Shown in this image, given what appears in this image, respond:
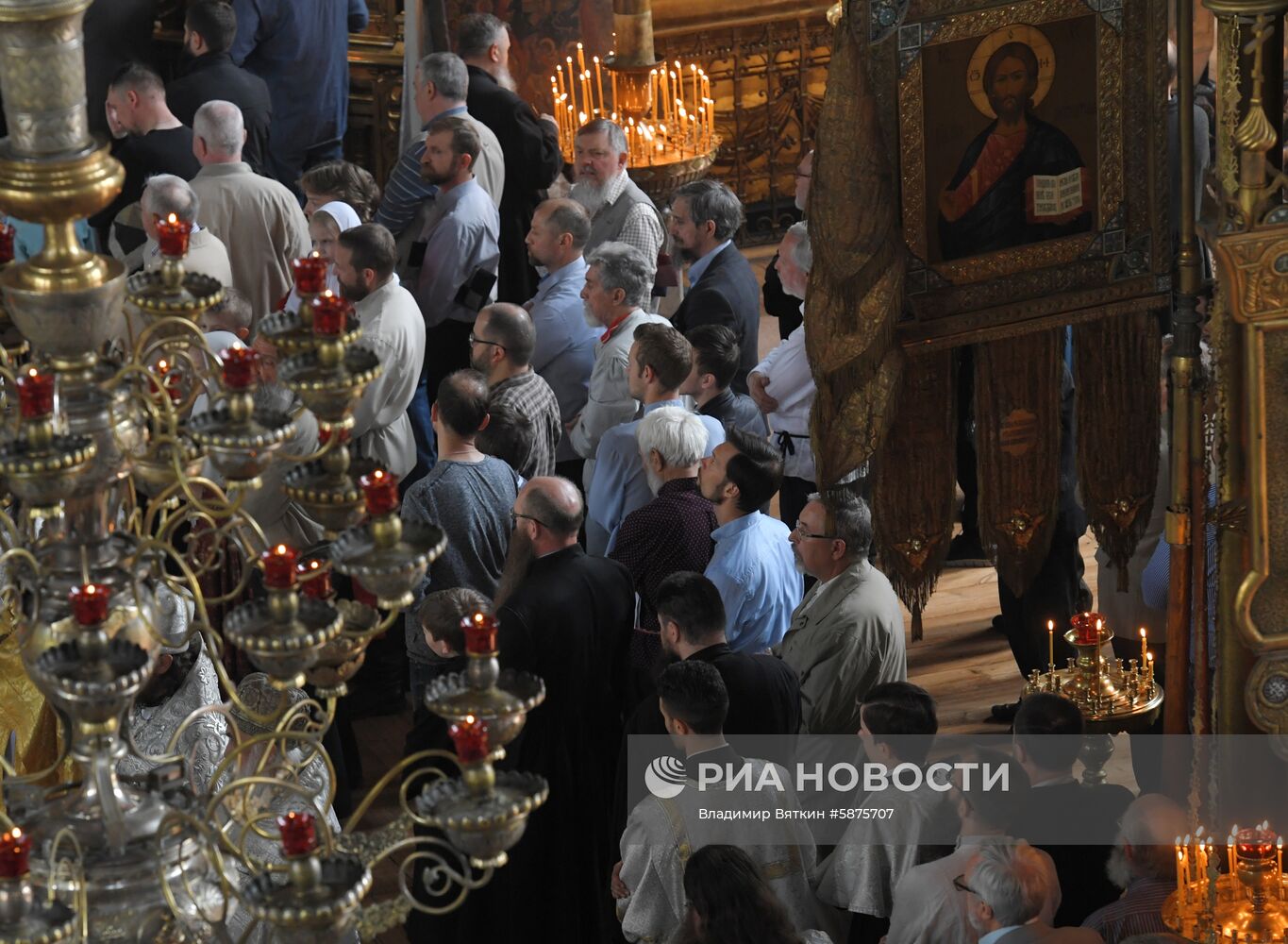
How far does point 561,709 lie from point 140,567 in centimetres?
305

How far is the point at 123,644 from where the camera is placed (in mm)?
2000

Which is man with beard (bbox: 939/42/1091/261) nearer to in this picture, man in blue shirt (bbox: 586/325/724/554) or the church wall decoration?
the church wall decoration

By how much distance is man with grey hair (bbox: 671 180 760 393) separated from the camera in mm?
7387

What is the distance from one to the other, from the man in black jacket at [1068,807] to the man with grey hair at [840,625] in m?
0.70

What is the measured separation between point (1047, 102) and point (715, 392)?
76.3 inches

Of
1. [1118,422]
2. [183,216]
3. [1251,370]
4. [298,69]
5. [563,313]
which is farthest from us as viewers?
[298,69]

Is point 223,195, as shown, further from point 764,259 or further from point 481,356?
point 764,259

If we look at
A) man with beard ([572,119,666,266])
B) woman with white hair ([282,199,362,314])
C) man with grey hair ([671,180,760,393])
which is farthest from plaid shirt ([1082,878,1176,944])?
man with beard ([572,119,666,266])

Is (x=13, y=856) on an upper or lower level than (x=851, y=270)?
lower

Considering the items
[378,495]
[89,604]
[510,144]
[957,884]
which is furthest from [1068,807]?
[510,144]

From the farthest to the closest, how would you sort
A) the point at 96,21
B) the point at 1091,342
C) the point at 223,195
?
the point at 96,21
the point at 223,195
the point at 1091,342

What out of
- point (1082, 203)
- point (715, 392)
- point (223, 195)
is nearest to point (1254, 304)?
point (1082, 203)

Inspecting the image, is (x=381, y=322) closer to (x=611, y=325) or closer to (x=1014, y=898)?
(x=611, y=325)

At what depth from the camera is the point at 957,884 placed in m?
4.05
